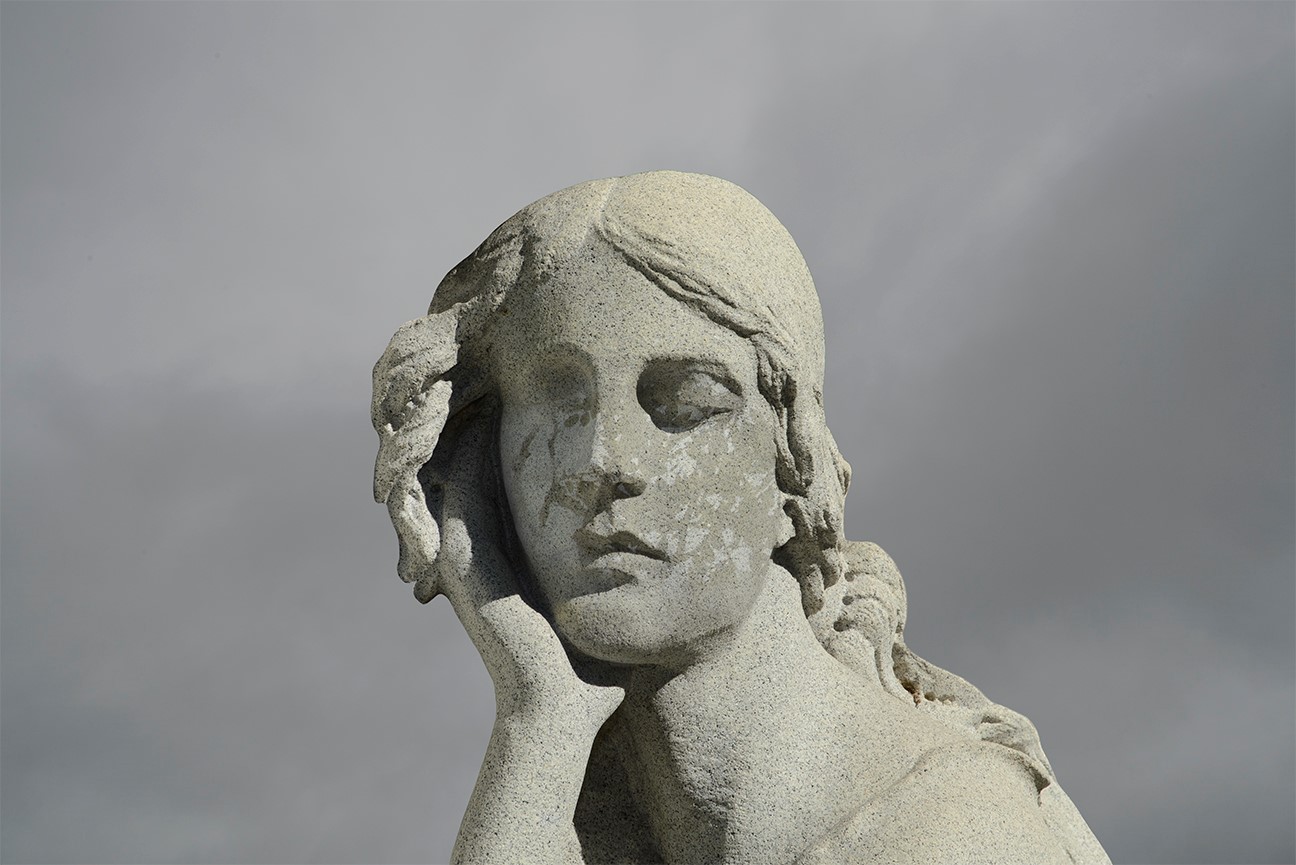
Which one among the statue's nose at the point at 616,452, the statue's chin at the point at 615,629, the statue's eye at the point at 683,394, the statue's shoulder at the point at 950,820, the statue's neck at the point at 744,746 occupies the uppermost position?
the statue's eye at the point at 683,394

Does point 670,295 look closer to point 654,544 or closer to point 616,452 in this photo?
point 616,452

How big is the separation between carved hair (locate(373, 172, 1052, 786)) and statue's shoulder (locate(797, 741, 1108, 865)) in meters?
0.36

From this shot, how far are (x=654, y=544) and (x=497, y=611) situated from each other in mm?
593

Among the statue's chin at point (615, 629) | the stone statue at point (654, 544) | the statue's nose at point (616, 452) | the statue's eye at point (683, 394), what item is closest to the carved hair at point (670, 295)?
the stone statue at point (654, 544)

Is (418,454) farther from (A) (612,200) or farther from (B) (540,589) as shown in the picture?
(A) (612,200)

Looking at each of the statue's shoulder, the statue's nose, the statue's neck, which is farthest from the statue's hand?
the statue's shoulder

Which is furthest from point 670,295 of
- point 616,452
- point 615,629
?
point 615,629

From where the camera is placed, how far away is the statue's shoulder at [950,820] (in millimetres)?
6242

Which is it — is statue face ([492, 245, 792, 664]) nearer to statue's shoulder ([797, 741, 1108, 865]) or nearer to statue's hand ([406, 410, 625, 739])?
statue's hand ([406, 410, 625, 739])

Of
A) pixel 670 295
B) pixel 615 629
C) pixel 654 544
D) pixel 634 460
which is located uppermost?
pixel 670 295

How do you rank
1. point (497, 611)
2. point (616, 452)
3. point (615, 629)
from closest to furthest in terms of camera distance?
1. point (616, 452)
2. point (615, 629)
3. point (497, 611)

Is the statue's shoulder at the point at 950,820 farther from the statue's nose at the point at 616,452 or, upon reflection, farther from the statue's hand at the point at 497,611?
the statue's nose at the point at 616,452

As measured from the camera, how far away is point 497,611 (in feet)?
21.2

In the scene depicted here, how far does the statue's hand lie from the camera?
6.34 m
